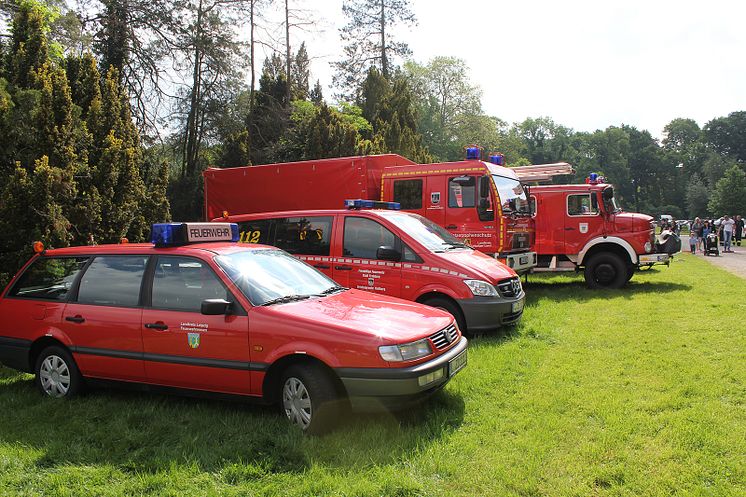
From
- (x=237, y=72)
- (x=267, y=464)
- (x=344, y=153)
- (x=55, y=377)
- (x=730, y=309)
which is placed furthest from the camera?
(x=237, y=72)

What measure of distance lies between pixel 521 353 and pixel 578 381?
111cm

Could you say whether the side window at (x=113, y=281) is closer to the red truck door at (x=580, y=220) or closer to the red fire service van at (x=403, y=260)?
the red fire service van at (x=403, y=260)

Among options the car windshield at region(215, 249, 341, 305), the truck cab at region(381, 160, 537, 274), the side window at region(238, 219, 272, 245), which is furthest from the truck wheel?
the car windshield at region(215, 249, 341, 305)

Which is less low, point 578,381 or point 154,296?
point 154,296

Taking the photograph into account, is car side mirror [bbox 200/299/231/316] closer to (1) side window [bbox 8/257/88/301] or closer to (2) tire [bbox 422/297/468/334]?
(1) side window [bbox 8/257/88/301]

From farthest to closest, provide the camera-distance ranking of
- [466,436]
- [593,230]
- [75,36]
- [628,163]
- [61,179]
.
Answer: [628,163] → [75,36] → [593,230] → [61,179] → [466,436]

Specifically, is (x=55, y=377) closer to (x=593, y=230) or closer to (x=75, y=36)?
(x=593, y=230)

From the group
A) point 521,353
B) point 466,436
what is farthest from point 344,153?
point 466,436

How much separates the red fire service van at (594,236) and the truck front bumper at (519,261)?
1629mm

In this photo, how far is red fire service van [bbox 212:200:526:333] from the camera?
7.05 meters

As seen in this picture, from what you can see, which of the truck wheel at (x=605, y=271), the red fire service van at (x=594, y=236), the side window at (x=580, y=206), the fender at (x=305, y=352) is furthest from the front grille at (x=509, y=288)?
the side window at (x=580, y=206)

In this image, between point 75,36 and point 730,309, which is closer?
point 730,309

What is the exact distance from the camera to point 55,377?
531 centimetres

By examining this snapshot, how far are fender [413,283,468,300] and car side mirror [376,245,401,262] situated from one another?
51 cm
